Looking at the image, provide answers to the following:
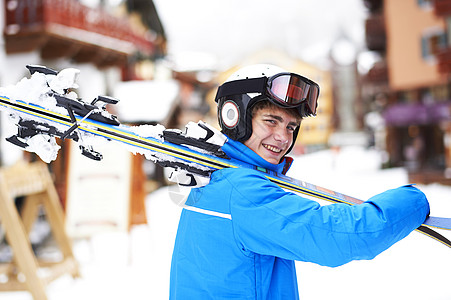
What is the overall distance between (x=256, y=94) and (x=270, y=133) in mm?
136

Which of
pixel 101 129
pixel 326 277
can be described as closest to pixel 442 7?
pixel 326 277

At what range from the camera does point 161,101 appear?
11.8 metres

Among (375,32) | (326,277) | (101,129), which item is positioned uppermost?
(375,32)

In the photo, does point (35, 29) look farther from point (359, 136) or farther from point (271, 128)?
Answer: point (359, 136)

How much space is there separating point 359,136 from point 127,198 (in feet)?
188

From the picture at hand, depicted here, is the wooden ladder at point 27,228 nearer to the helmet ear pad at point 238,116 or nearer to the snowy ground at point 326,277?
the snowy ground at point 326,277

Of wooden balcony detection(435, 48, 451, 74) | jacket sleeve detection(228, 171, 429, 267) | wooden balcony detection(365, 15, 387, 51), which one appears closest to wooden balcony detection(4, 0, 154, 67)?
jacket sleeve detection(228, 171, 429, 267)

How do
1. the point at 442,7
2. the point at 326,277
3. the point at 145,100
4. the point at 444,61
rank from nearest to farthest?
the point at 326,277
the point at 145,100
the point at 442,7
the point at 444,61

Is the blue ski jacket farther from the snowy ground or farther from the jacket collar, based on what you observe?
the snowy ground

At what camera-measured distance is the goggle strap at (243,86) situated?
1.44 meters

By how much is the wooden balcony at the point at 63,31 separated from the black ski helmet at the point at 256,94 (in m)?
6.69

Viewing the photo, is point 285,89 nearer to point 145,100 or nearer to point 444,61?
point 145,100

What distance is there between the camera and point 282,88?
4.62ft

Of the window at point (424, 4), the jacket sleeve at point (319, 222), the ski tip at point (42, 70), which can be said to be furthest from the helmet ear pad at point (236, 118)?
the window at point (424, 4)
